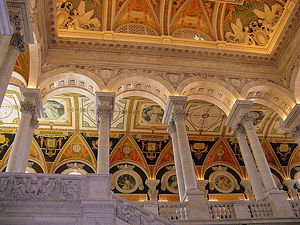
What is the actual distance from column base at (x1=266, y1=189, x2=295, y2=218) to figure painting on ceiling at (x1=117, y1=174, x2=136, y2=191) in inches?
308

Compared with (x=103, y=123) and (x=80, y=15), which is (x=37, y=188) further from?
(x=80, y=15)

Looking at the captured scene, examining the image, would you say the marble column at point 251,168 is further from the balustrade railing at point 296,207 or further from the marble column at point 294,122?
the marble column at point 294,122

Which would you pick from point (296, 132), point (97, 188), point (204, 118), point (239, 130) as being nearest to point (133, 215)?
point (97, 188)

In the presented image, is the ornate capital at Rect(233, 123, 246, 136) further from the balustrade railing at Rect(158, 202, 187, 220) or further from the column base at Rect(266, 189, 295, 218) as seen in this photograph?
the balustrade railing at Rect(158, 202, 187, 220)

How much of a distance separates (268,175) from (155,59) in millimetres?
6376

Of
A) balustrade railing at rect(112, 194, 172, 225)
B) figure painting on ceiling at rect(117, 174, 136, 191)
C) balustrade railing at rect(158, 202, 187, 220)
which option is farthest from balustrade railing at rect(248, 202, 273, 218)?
figure painting on ceiling at rect(117, 174, 136, 191)

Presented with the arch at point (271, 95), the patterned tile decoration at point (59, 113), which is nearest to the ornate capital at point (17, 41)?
the patterned tile decoration at point (59, 113)

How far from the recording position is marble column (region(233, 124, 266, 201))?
10867 millimetres

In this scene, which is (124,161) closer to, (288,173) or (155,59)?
(155,59)

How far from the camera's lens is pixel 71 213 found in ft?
21.3

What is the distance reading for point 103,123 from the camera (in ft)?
36.2

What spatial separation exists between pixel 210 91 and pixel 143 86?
2941 millimetres

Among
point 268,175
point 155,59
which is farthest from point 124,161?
point 268,175

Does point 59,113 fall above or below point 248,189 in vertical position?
above
